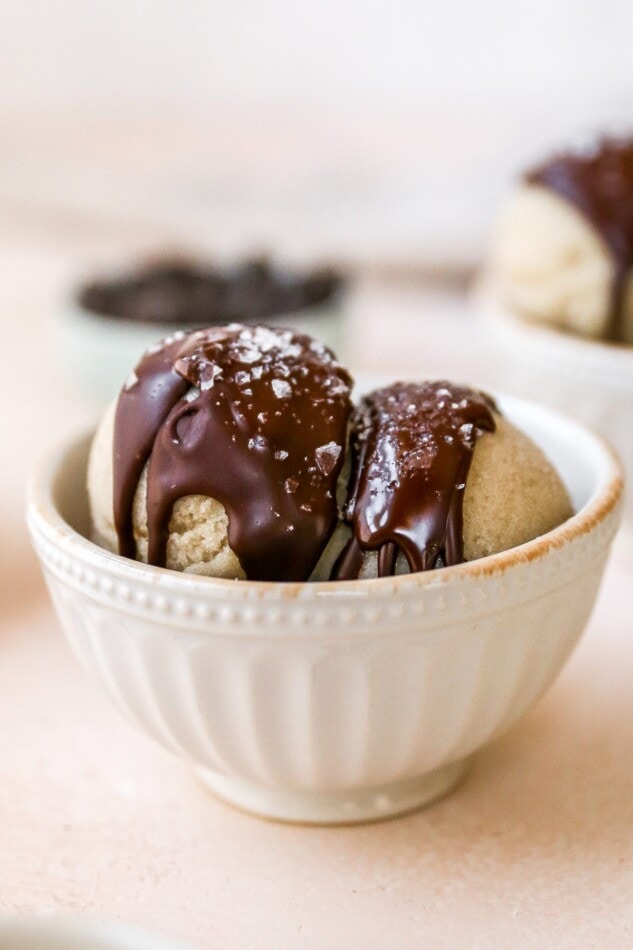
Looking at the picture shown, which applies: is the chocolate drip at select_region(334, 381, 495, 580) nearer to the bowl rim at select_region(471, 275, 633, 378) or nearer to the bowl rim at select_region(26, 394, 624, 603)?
the bowl rim at select_region(26, 394, 624, 603)

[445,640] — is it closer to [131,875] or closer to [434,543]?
[434,543]

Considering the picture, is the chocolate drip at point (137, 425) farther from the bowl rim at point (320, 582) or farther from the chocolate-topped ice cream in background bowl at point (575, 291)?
the chocolate-topped ice cream in background bowl at point (575, 291)

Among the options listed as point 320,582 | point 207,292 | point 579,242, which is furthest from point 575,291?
point 320,582

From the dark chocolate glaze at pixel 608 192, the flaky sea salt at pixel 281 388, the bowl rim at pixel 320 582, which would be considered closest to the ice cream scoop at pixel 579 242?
the dark chocolate glaze at pixel 608 192

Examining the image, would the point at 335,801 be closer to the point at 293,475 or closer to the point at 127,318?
the point at 293,475

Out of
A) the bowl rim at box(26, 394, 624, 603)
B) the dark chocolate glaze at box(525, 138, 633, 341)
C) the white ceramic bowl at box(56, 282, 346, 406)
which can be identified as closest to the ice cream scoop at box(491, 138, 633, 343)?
the dark chocolate glaze at box(525, 138, 633, 341)

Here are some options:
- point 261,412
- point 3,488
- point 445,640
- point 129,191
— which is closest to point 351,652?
point 445,640
